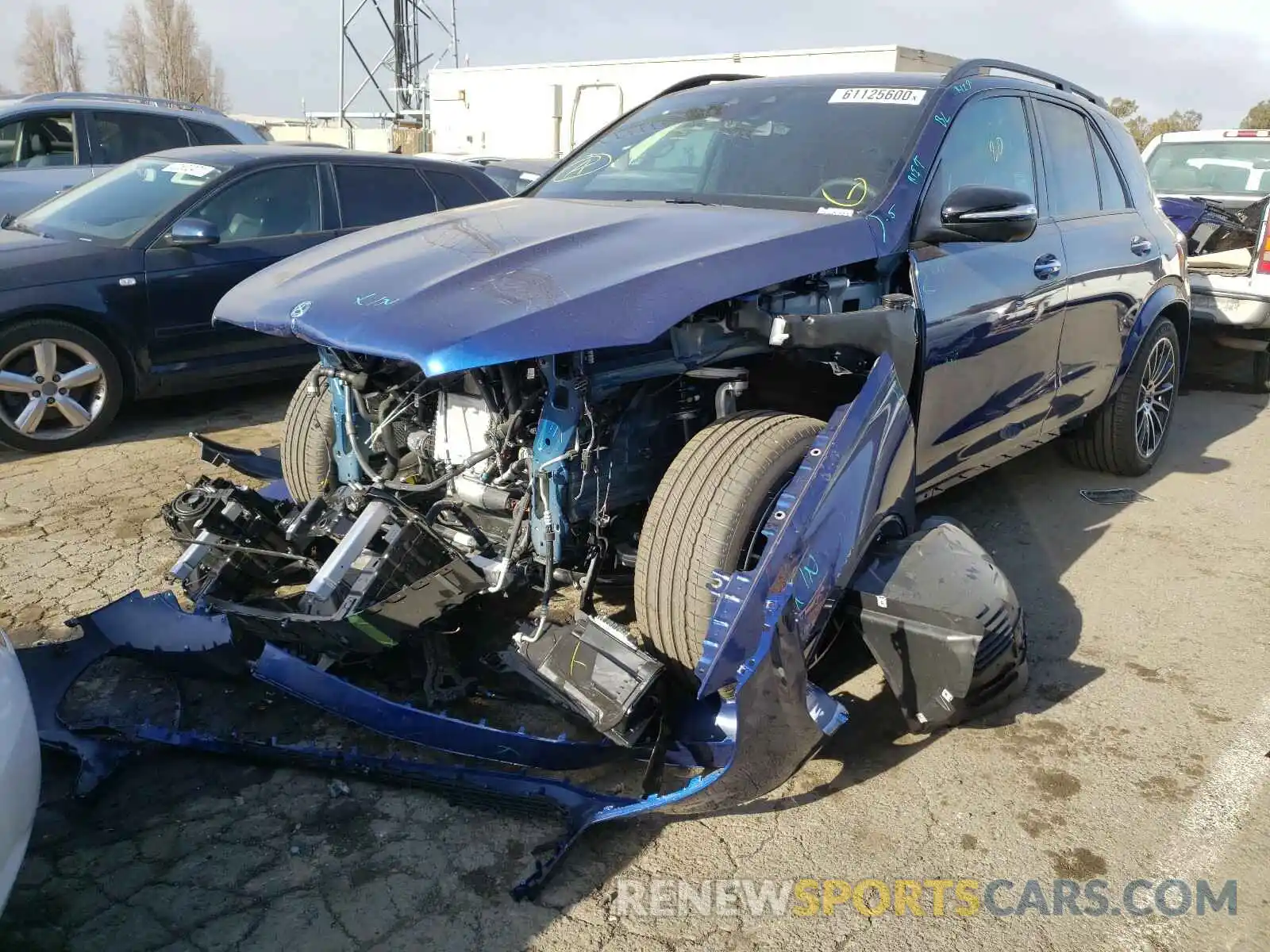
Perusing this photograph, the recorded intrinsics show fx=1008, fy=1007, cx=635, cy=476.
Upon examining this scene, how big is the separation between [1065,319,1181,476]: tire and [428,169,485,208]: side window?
4038 millimetres

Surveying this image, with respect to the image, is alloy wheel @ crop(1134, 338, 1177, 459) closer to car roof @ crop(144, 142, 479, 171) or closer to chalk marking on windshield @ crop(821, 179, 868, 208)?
chalk marking on windshield @ crop(821, 179, 868, 208)

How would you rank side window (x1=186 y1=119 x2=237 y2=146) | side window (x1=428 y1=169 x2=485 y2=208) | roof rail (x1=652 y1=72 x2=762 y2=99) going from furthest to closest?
1. side window (x1=186 y1=119 x2=237 y2=146)
2. side window (x1=428 y1=169 x2=485 y2=208)
3. roof rail (x1=652 y1=72 x2=762 y2=99)

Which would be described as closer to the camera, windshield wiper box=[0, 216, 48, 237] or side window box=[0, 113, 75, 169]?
windshield wiper box=[0, 216, 48, 237]

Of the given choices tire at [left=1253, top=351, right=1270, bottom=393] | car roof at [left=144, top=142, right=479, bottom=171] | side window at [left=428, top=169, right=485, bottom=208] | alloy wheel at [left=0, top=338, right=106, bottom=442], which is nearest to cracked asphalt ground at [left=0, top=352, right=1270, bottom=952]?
alloy wheel at [left=0, top=338, right=106, bottom=442]

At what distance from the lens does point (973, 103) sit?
3.69 metres

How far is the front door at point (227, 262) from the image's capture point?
217 inches

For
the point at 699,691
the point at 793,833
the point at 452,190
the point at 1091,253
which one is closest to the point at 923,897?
the point at 793,833

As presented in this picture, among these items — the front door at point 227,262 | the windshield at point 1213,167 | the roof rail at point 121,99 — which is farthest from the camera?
the windshield at point 1213,167

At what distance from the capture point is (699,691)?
2348mm

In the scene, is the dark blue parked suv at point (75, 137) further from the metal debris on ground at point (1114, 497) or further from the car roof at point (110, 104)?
the metal debris on ground at point (1114, 497)

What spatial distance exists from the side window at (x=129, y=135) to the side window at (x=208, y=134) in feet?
0.26

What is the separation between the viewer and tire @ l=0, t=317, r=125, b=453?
5094 millimetres

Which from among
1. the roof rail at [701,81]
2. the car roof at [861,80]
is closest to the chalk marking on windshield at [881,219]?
the car roof at [861,80]

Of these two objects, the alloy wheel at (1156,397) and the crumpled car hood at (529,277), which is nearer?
the crumpled car hood at (529,277)
